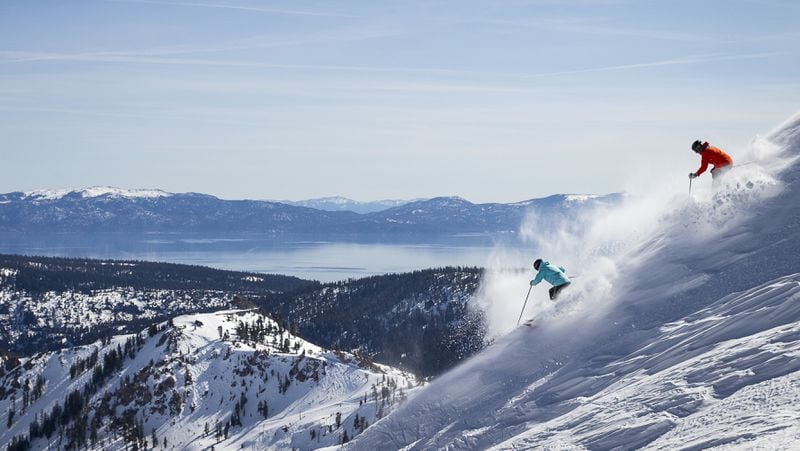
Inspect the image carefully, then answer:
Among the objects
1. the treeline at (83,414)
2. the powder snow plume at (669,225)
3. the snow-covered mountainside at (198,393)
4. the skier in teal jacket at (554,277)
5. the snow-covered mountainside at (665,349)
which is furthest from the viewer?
the treeline at (83,414)

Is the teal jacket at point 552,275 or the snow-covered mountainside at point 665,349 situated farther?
the teal jacket at point 552,275

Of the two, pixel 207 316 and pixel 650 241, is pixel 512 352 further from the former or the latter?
pixel 207 316

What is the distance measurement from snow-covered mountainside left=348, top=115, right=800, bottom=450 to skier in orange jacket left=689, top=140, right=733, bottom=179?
0.38m

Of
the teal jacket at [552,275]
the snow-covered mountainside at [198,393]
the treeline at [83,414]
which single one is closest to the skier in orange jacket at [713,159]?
the teal jacket at [552,275]

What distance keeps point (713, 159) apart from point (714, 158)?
6 centimetres

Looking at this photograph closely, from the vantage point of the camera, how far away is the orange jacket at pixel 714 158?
878 inches

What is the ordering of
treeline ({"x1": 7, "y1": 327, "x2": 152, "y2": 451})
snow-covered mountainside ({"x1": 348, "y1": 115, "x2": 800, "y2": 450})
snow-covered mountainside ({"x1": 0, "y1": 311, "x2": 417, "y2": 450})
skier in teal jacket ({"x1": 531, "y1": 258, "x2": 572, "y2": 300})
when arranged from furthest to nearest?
treeline ({"x1": 7, "y1": 327, "x2": 152, "y2": 451}) → snow-covered mountainside ({"x1": 0, "y1": 311, "x2": 417, "y2": 450}) → skier in teal jacket ({"x1": 531, "y1": 258, "x2": 572, "y2": 300}) → snow-covered mountainside ({"x1": 348, "y1": 115, "x2": 800, "y2": 450})

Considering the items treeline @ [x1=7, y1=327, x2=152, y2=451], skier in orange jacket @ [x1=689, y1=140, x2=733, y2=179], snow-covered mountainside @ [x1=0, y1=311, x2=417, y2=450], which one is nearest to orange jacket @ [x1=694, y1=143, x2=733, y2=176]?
skier in orange jacket @ [x1=689, y1=140, x2=733, y2=179]

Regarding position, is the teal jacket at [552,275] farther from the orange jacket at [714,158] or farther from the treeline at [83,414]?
the treeline at [83,414]

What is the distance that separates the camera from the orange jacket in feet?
73.2

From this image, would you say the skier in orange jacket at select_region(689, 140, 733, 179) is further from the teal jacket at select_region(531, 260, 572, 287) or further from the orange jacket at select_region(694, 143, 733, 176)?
the teal jacket at select_region(531, 260, 572, 287)

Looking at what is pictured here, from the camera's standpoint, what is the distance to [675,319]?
1761cm

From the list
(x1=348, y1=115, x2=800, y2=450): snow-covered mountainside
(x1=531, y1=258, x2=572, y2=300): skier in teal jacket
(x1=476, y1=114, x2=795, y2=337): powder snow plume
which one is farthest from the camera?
(x1=531, y1=258, x2=572, y2=300): skier in teal jacket

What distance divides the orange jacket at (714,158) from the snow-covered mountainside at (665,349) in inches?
17.8
